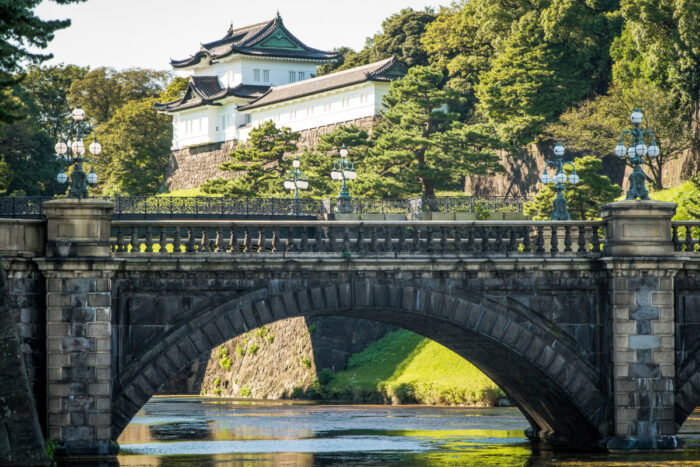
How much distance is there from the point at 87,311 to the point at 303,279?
5398 mm

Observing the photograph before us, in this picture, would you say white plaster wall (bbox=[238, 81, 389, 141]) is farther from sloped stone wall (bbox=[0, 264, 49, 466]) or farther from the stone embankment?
sloped stone wall (bbox=[0, 264, 49, 466])

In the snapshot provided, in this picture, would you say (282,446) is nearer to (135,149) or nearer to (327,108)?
(327,108)

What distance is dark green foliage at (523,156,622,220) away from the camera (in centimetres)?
6138

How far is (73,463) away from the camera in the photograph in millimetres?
29703

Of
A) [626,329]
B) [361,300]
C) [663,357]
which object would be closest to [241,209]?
[361,300]

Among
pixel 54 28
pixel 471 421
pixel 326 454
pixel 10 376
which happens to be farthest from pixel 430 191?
pixel 10 376

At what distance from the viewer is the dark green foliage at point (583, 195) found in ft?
201

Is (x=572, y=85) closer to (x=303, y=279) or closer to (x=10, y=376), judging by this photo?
(x=303, y=279)

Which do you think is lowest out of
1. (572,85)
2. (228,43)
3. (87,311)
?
(87,311)

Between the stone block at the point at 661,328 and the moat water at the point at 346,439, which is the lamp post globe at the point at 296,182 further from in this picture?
the stone block at the point at 661,328

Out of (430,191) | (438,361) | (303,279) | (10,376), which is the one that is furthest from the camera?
Result: (430,191)

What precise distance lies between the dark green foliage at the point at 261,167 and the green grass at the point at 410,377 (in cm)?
1641

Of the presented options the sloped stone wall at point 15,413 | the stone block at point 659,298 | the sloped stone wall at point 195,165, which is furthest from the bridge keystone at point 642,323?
the sloped stone wall at point 195,165

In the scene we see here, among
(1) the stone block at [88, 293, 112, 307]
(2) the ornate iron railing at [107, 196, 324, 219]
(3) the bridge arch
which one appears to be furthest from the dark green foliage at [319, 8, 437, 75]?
(1) the stone block at [88, 293, 112, 307]
